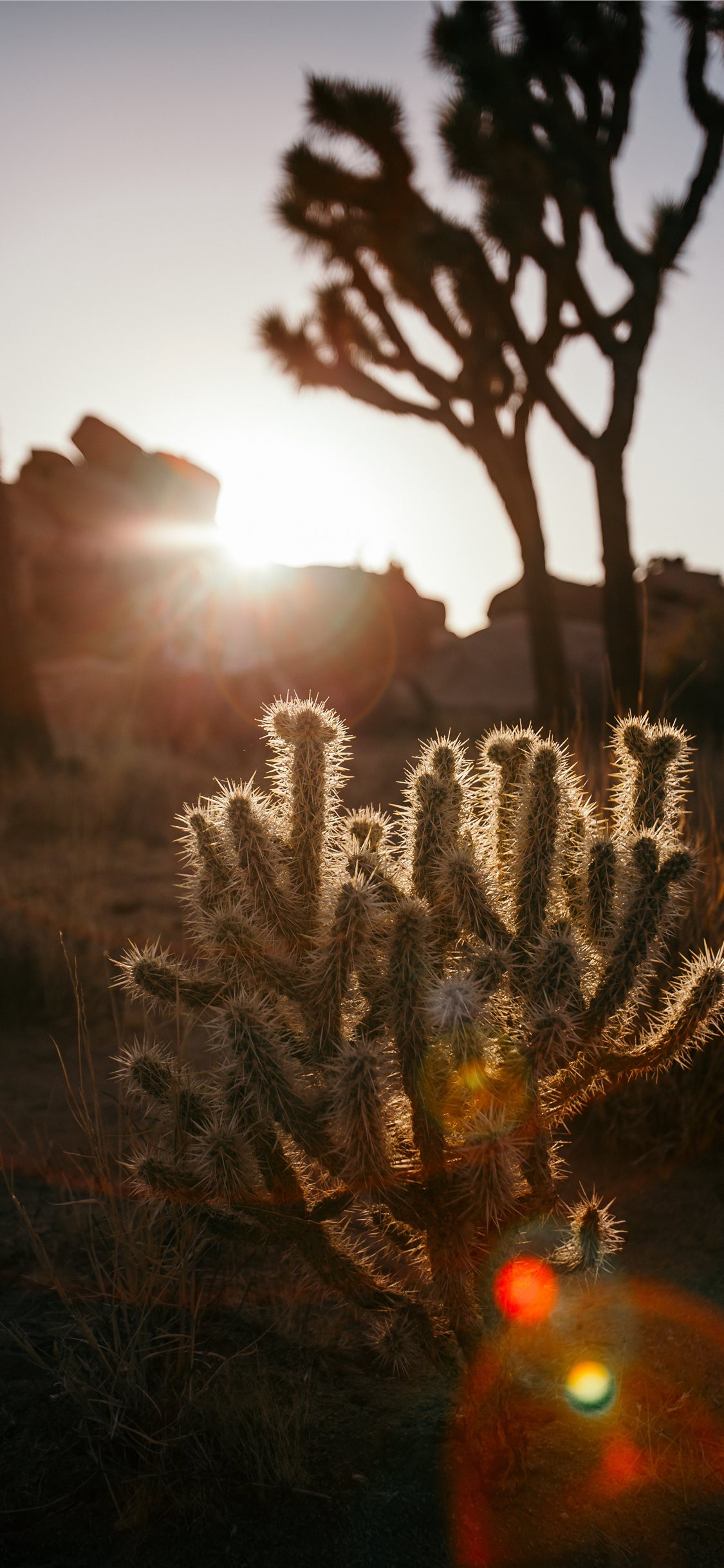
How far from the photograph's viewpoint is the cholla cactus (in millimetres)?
1958

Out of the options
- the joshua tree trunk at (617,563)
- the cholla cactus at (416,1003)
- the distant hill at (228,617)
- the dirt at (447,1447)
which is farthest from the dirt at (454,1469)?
the joshua tree trunk at (617,563)

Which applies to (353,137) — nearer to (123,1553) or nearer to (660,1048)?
(660,1048)

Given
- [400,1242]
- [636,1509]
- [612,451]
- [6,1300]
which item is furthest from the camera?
[612,451]

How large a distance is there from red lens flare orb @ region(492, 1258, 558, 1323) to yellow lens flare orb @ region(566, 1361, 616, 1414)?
15 cm

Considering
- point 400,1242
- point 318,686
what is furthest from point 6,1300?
point 318,686

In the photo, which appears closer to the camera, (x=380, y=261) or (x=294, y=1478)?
(x=294, y=1478)

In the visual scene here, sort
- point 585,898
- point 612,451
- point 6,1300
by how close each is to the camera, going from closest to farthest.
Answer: point 585,898 → point 6,1300 → point 612,451

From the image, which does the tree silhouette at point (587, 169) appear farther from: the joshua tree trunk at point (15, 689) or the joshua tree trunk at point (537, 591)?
the joshua tree trunk at point (15, 689)

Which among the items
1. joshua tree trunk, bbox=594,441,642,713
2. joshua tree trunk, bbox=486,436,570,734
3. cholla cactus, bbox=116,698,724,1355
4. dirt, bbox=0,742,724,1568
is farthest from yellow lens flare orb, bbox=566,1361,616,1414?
joshua tree trunk, bbox=486,436,570,734

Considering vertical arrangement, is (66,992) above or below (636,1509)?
above

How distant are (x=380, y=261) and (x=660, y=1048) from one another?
44.4ft

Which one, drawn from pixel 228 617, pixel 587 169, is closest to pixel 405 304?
pixel 587 169

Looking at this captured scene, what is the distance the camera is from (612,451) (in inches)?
433

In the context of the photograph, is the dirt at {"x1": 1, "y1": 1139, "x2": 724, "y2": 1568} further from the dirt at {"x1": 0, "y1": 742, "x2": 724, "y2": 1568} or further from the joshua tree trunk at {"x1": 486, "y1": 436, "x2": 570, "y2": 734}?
the joshua tree trunk at {"x1": 486, "y1": 436, "x2": 570, "y2": 734}
